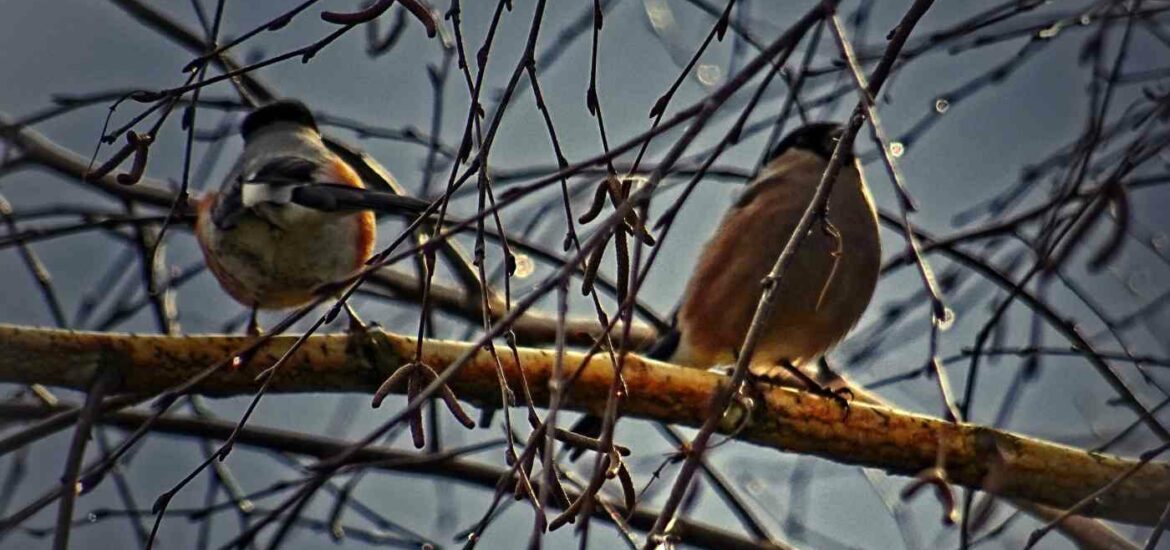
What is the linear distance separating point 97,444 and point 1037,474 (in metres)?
2.14

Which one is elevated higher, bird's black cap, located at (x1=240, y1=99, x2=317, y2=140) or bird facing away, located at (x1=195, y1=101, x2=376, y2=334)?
bird's black cap, located at (x1=240, y1=99, x2=317, y2=140)

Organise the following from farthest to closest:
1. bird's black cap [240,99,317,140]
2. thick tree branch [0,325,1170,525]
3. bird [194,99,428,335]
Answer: bird's black cap [240,99,317,140] → bird [194,99,428,335] → thick tree branch [0,325,1170,525]

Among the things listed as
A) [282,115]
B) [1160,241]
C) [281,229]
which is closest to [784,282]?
[1160,241]

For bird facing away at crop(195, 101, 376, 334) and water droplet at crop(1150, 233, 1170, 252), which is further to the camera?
bird facing away at crop(195, 101, 376, 334)

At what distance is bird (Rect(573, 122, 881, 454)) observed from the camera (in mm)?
3826

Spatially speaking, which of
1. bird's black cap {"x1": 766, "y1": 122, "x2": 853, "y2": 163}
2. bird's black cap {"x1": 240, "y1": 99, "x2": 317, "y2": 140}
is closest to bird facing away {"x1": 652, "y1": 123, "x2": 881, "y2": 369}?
bird's black cap {"x1": 766, "y1": 122, "x2": 853, "y2": 163}

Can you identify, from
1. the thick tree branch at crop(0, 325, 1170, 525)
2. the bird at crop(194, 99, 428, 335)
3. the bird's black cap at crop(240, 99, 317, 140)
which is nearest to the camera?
the thick tree branch at crop(0, 325, 1170, 525)

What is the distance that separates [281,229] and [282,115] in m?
0.71

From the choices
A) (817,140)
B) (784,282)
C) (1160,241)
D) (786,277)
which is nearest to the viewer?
(1160,241)

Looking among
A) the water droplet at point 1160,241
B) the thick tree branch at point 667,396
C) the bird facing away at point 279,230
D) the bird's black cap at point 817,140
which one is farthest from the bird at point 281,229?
the water droplet at point 1160,241

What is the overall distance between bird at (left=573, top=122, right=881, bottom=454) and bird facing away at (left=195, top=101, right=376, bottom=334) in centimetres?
94

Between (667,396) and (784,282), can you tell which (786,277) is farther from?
(667,396)

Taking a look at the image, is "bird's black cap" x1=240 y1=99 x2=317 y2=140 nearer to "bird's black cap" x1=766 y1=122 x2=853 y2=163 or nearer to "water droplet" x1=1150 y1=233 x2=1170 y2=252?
"bird's black cap" x1=766 y1=122 x2=853 y2=163

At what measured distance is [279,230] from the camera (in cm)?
390
